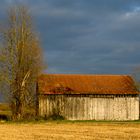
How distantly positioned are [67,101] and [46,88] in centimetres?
313

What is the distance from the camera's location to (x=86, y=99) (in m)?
54.8

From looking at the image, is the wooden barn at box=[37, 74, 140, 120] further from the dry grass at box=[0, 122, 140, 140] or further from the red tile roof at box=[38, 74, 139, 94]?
the dry grass at box=[0, 122, 140, 140]

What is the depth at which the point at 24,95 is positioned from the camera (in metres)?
53.7

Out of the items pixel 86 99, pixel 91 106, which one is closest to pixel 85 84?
pixel 86 99

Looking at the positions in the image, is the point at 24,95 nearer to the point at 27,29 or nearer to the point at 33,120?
the point at 33,120

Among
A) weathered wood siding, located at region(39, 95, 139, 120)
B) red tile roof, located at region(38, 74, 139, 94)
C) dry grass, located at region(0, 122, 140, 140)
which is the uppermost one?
red tile roof, located at region(38, 74, 139, 94)

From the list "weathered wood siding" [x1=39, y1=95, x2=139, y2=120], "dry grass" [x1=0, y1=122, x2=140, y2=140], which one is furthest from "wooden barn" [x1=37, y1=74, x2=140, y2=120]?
"dry grass" [x1=0, y1=122, x2=140, y2=140]

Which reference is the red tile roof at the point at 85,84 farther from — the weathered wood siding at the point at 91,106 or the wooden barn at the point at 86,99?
the weathered wood siding at the point at 91,106

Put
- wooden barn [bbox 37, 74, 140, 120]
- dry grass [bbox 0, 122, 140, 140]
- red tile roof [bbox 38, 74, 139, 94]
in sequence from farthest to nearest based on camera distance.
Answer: red tile roof [bbox 38, 74, 139, 94], wooden barn [bbox 37, 74, 140, 120], dry grass [bbox 0, 122, 140, 140]

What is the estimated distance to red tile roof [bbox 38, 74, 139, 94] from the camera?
54594 mm

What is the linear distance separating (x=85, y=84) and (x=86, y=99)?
237 cm

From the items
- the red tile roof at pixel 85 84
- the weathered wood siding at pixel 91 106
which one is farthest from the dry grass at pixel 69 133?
the red tile roof at pixel 85 84

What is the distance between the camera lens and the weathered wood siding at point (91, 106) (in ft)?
178

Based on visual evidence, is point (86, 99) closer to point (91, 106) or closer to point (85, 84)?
point (91, 106)
